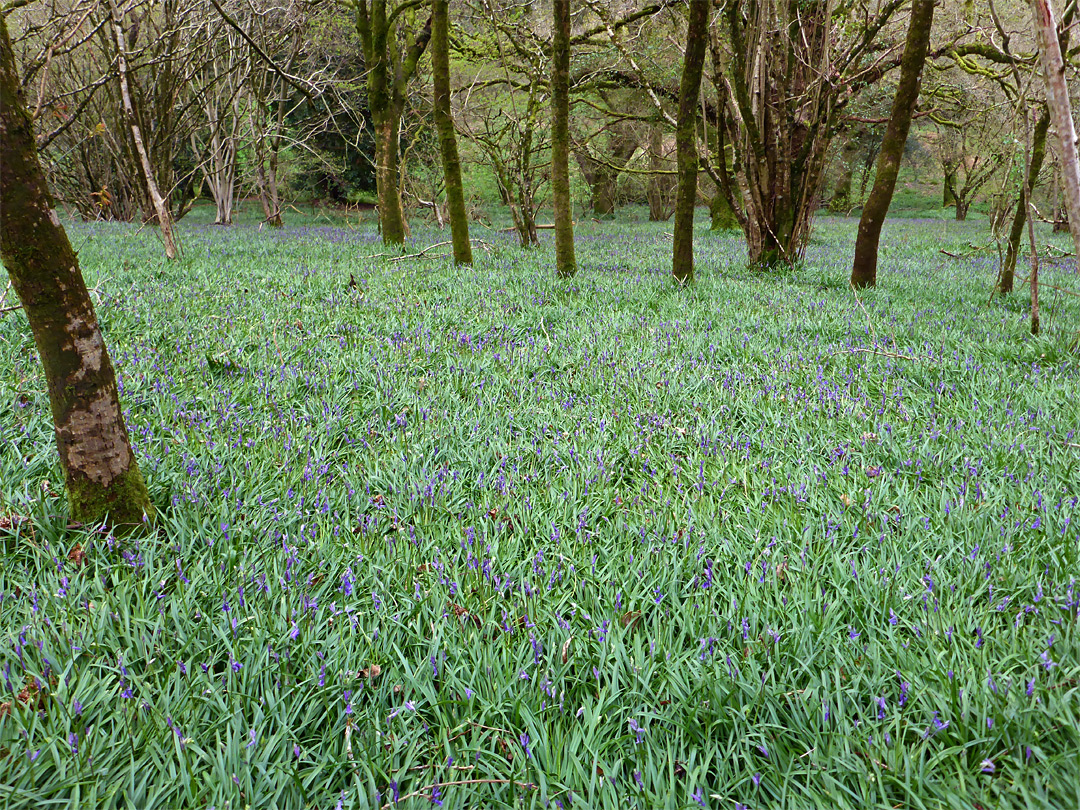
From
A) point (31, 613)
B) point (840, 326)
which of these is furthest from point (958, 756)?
point (840, 326)

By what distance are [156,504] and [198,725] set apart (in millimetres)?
1376

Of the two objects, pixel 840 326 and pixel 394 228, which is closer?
pixel 840 326

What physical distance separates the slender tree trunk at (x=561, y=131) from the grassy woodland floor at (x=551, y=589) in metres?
4.49

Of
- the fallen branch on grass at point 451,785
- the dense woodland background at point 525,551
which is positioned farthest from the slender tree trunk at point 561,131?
the fallen branch on grass at point 451,785

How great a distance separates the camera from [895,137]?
A: 764 centimetres

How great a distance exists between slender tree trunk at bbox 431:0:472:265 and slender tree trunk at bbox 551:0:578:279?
6.63 ft

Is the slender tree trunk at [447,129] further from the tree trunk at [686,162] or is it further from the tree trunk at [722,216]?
the tree trunk at [722,216]

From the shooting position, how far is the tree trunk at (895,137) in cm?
715

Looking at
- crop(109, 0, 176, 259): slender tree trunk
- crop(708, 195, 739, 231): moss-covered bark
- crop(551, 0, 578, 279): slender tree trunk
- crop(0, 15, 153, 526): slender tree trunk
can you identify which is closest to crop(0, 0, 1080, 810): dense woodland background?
crop(0, 15, 153, 526): slender tree trunk

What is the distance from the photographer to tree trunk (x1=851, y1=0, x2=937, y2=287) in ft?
23.5

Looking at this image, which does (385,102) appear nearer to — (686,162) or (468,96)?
(468,96)

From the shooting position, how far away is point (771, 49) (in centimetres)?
987

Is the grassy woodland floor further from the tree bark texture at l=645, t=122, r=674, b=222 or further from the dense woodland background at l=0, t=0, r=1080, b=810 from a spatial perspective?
the tree bark texture at l=645, t=122, r=674, b=222

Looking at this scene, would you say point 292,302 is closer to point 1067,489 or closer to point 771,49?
point 1067,489
